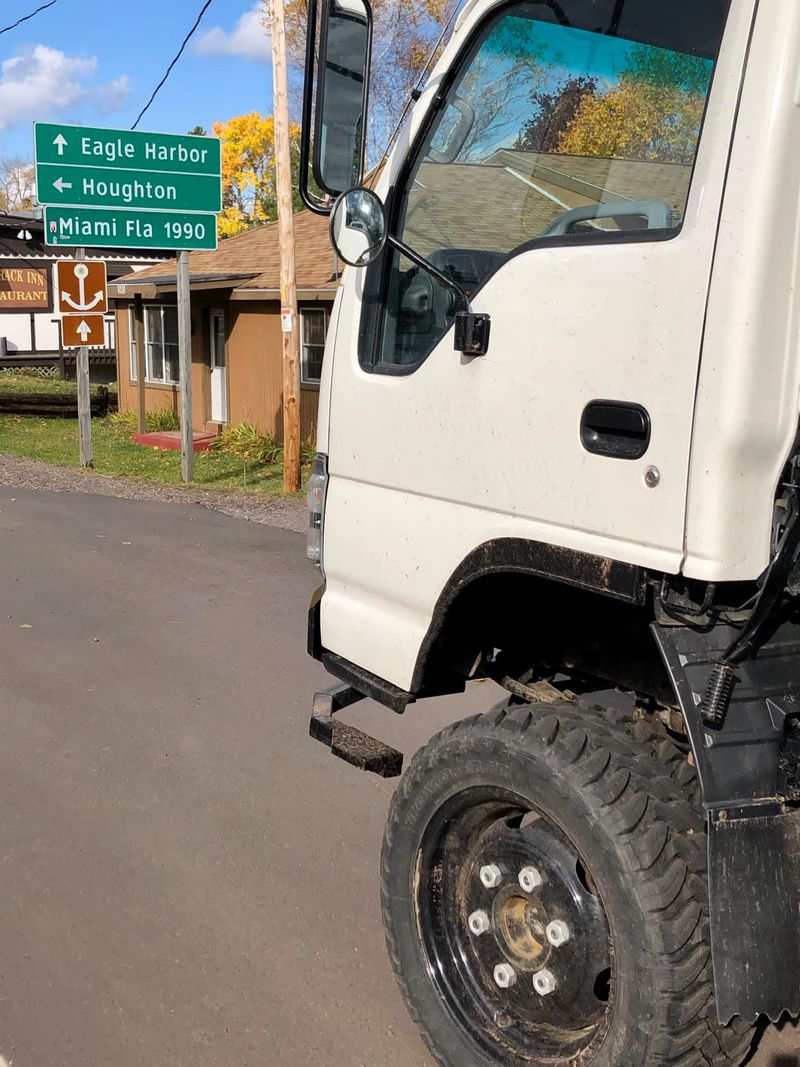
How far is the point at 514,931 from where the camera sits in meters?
2.82

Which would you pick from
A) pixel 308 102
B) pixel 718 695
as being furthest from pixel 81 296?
pixel 718 695

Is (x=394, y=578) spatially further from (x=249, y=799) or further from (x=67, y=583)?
(x=67, y=583)

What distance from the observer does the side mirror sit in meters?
3.13

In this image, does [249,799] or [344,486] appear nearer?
[344,486]

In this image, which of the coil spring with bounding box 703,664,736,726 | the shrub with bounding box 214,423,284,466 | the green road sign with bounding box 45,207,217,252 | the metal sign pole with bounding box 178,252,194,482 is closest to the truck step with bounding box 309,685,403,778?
the coil spring with bounding box 703,664,736,726

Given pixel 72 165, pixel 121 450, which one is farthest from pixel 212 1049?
pixel 121 450

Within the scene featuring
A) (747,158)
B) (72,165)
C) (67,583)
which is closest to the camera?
(747,158)

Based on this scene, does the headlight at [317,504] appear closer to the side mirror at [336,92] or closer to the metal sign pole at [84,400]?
the side mirror at [336,92]

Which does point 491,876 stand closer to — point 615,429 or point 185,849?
point 615,429

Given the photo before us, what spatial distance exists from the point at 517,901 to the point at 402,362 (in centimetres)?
158

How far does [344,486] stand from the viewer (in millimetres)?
3512

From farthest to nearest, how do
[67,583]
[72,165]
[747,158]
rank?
[72,165], [67,583], [747,158]

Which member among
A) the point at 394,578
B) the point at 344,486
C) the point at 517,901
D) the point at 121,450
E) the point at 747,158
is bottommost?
the point at 121,450

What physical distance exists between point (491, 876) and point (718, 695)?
0.91 metres
